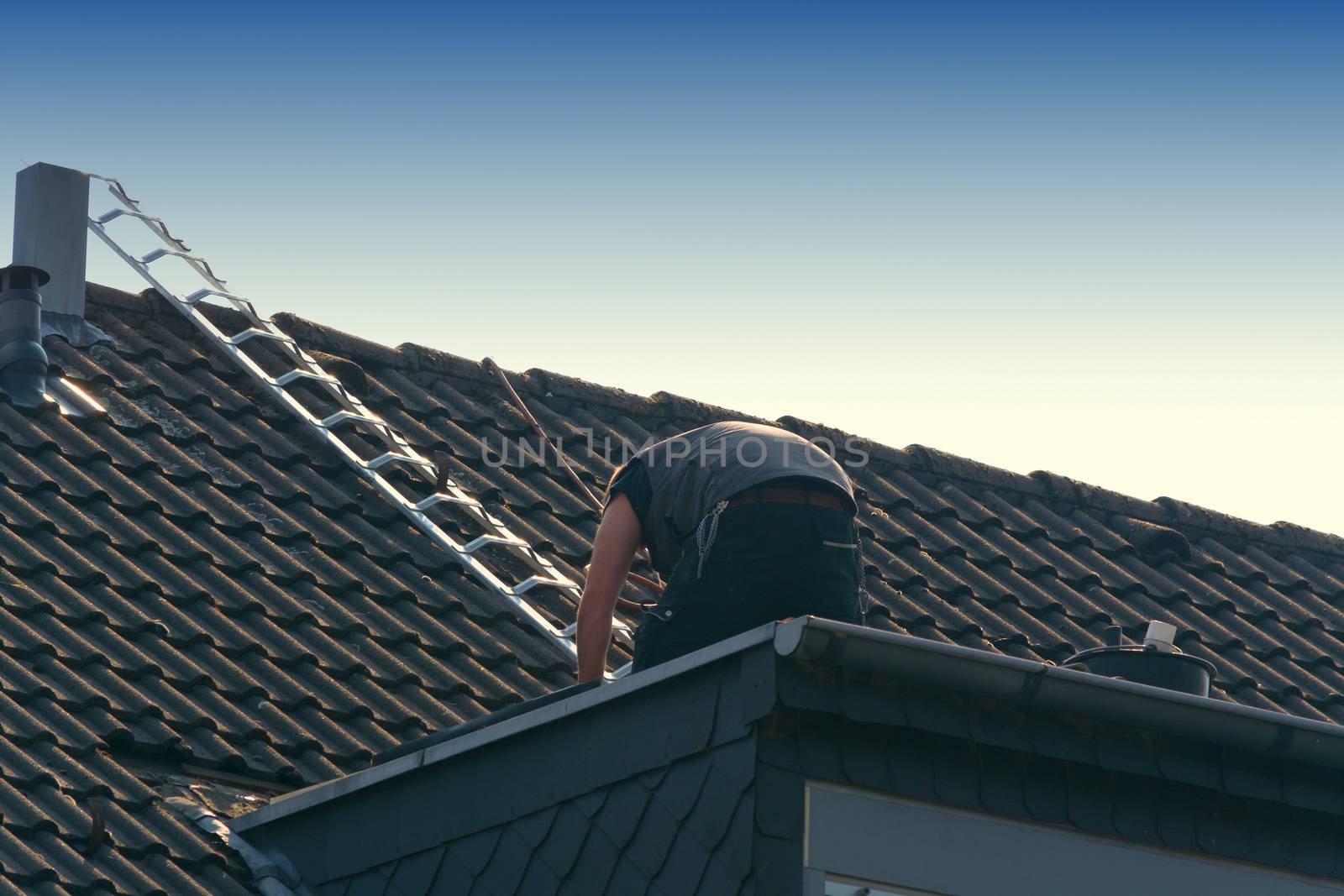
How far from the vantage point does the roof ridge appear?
962cm

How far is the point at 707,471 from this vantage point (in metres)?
5.86

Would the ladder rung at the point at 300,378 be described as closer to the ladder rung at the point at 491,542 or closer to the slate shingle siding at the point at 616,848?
the ladder rung at the point at 491,542

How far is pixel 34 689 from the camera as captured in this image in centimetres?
598

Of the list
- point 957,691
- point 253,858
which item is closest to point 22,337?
point 253,858

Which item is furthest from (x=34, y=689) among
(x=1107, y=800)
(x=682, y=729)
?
(x=1107, y=800)

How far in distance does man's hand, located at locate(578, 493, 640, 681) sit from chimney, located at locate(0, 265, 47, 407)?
3030 mm

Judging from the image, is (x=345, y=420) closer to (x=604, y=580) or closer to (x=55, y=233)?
(x=55, y=233)

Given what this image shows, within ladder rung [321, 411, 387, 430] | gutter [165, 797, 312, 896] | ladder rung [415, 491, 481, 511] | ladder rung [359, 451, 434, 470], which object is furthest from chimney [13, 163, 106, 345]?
gutter [165, 797, 312, 896]

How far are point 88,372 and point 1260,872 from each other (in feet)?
17.1

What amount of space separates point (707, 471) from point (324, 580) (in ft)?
6.79

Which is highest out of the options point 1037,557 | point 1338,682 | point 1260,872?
point 1037,557

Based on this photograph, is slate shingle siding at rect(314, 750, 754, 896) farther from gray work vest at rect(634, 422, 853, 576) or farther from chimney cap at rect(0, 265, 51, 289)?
chimney cap at rect(0, 265, 51, 289)

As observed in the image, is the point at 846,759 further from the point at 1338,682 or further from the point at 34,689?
the point at 1338,682

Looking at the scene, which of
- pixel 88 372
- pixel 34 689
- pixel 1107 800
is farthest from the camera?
pixel 88 372
